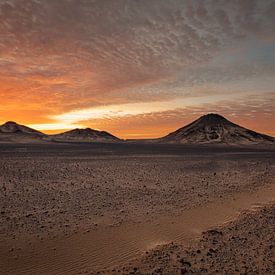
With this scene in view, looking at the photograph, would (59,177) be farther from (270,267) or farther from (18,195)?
(270,267)

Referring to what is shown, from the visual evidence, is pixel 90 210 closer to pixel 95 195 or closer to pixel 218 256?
pixel 95 195

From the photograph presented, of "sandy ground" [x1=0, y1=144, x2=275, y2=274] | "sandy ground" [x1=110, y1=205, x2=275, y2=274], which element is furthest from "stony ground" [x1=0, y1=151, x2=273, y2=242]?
"sandy ground" [x1=110, y1=205, x2=275, y2=274]

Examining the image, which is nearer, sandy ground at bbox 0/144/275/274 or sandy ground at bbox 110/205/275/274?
sandy ground at bbox 110/205/275/274

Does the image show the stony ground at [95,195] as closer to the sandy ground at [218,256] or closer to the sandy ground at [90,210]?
the sandy ground at [90,210]

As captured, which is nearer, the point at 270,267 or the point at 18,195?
the point at 270,267

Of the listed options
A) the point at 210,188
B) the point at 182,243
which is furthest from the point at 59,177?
the point at 182,243

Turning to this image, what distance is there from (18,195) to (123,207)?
23.8 ft

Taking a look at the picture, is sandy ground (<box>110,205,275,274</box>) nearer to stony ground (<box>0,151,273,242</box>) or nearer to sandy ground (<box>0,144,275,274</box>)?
sandy ground (<box>0,144,275,274</box>)

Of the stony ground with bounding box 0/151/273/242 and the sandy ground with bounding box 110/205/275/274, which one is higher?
the stony ground with bounding box 0/151/273/242

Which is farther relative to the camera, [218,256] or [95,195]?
[95,195]

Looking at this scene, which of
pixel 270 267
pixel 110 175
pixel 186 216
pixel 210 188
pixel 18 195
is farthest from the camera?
pixel 110 175

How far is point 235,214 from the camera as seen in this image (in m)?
17.2

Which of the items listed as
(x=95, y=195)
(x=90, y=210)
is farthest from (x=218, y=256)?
(x=95, y=195)

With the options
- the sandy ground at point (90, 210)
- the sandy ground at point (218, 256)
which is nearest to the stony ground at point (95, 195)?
the sandy ground at point (90, 210)
